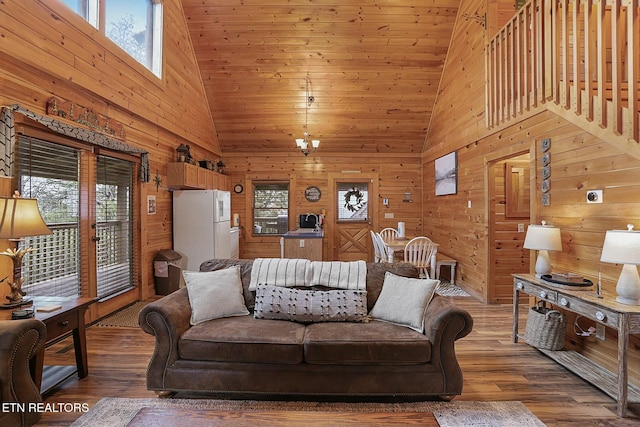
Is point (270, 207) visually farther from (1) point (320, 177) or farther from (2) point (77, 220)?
(2) point (77, 220)

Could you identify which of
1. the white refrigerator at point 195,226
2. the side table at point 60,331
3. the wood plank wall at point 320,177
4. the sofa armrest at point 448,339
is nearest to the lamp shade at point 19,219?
the side table at point 60,331

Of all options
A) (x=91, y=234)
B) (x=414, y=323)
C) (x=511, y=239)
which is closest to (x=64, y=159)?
(x=91, y=234)

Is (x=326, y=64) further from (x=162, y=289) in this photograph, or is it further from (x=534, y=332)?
(x=534, y=332)

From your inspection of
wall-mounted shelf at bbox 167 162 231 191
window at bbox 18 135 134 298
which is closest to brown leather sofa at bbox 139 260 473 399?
window at bbox 18 135 134 298

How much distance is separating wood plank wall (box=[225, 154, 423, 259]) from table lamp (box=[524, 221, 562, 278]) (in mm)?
4460

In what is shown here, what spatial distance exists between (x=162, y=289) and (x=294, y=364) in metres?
3.53

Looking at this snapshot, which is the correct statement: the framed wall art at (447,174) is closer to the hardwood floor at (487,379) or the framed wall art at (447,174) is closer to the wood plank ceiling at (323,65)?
the wood plank ceiling at (323,65)

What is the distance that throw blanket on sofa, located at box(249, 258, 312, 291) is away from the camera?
9.23 feet

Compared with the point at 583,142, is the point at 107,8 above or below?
above

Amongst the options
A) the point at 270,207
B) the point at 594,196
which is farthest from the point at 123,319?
the point at 594,196

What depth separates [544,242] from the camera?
297cm

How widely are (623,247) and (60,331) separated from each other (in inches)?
150

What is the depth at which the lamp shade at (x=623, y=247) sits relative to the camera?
82.1 inches

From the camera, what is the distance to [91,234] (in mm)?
3746
